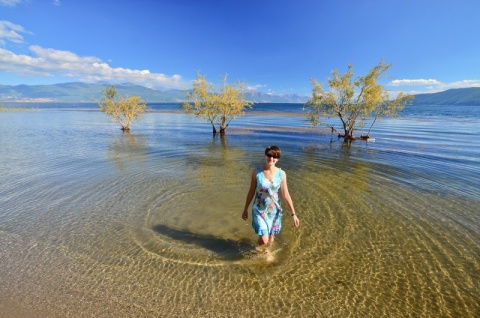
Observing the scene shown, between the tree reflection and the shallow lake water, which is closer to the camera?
the shallow lake water

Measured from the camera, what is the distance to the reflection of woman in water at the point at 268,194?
5.63 metres

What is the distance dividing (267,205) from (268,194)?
311mm

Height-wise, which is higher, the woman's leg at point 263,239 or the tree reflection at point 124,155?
the woman's leg at point 263,239

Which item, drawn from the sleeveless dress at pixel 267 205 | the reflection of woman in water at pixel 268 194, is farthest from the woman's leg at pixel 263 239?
the sleeveless dress at pixel 267 205

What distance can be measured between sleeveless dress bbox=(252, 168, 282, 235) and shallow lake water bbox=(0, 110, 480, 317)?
3.44 feet

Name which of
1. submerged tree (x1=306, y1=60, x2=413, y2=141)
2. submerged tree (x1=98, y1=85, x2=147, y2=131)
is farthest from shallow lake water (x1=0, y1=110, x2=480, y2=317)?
submerged tree (x1=98, y1=85, x2=147, y2=131)

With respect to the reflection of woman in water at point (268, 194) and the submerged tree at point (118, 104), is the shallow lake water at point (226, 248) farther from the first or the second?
the submerged tree at point (118, 104)

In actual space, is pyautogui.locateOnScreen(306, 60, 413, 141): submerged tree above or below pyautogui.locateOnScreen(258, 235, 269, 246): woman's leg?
above

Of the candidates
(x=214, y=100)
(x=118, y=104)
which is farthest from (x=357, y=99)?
(x=118, y=104)

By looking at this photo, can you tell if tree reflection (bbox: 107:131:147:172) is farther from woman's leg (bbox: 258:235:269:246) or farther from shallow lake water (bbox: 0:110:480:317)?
woman's leg (bbox: 258:235:269:246)

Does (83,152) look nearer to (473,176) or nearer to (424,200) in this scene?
(424,200)

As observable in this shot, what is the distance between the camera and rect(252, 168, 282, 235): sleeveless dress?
573 centimetres

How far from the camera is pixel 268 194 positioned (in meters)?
5.79

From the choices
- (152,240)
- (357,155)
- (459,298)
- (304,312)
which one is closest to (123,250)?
(152,240)
